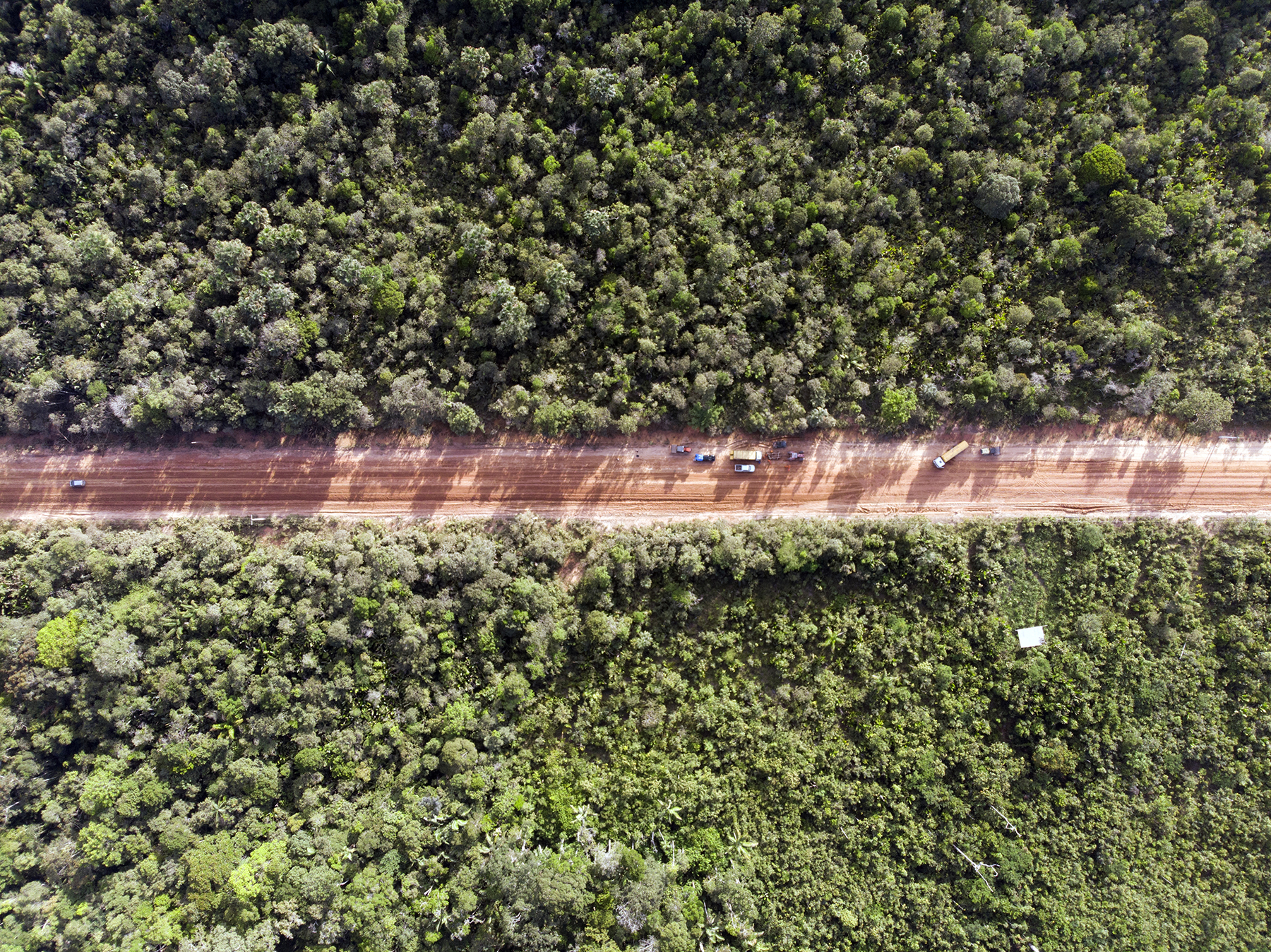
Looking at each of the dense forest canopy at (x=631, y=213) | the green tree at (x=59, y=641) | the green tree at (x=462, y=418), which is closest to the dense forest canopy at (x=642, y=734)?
the green tree at (x=59, y=641)

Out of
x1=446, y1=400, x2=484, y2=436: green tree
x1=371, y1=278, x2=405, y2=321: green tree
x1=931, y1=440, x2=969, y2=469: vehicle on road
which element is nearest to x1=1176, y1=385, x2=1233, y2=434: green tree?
x1=931, y1=440, x2=969, y2=469: vehicle on road

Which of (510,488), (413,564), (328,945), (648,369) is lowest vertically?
(328,945)

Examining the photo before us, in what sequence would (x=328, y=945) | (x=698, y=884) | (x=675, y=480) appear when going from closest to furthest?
(x=328, y=945), (x=698, y=884), (x=675, y=480)

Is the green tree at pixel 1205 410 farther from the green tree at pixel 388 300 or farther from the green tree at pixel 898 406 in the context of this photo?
the green tree at pixel 388 300

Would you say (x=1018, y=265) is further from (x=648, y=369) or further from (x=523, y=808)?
(x=523, y=808)

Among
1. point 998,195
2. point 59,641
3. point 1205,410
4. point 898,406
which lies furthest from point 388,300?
point 1205,410

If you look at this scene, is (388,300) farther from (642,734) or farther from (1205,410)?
(1205,410)

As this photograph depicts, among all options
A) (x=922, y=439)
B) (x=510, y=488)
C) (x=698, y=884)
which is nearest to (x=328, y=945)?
(x=698, y=884)

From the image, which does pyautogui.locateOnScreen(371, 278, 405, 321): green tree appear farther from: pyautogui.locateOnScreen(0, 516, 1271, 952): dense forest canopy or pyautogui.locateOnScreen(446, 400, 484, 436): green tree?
pyautogui.locateOnScreen(0, 516, 1271, 952): dense forest canopy
